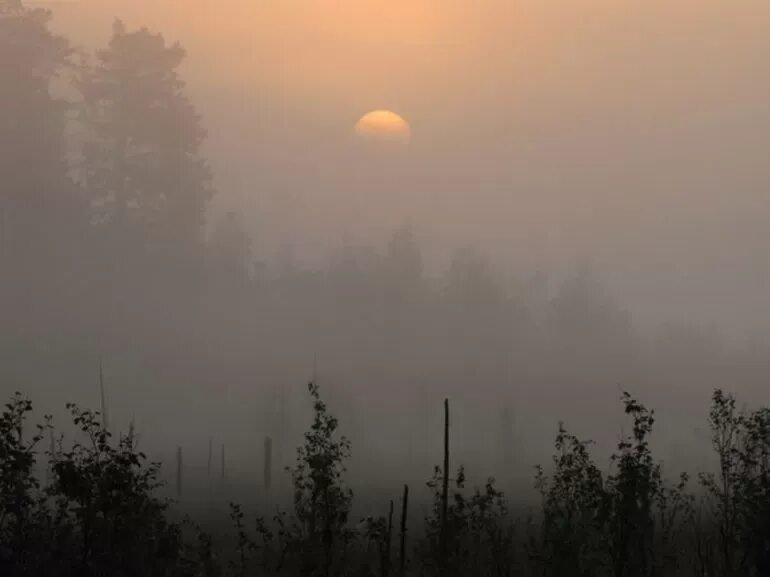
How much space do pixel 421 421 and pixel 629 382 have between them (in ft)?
141

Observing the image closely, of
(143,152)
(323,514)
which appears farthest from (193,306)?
(323,514)

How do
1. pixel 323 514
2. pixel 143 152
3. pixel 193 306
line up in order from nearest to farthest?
pixel 323 514
pixel 143 152
pixel 193 306

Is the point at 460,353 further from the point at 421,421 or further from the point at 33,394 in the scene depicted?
the point at 33,394

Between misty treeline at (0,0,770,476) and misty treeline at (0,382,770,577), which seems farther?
misty treeline at (0,0,770,476)

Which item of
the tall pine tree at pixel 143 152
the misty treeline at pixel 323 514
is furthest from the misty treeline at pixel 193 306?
the misty treeline at pixel 323 514

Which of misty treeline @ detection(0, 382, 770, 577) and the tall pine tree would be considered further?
the tall pine tree

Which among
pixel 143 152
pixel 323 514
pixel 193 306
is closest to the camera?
pixel 323 514

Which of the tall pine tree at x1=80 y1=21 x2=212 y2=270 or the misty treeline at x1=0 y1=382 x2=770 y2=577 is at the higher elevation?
the tall pine tree at x1=80 y1=21 x2=212 y2=270

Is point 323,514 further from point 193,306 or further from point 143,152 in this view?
point 193,306

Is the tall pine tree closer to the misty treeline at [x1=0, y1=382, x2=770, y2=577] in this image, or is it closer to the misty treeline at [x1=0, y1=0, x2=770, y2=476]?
the misty treeline at [x1=0, y1=0, x2=770, y2=476]

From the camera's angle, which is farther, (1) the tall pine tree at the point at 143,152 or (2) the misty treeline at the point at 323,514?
(1) the tall pine tree at the point at 143,152

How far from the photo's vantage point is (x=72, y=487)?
1461 centimetres

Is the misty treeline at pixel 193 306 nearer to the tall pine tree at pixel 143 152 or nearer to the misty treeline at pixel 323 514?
the tall pine tree at pixel 143 152

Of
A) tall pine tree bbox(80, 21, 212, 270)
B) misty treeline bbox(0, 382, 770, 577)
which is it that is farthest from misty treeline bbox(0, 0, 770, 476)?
misty treeline bbox(0, 382, 770, 577)
